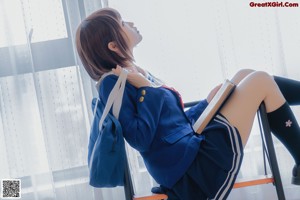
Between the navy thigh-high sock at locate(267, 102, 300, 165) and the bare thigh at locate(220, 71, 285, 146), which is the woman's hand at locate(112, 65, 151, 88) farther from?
the navy thigh-high sock at locate(267, 102, 300, 165)

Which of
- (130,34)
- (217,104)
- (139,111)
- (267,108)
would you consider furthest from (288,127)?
(130,34)

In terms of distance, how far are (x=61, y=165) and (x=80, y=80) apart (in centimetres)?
37

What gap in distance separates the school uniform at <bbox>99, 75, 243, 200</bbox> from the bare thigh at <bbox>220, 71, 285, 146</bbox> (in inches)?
1.3

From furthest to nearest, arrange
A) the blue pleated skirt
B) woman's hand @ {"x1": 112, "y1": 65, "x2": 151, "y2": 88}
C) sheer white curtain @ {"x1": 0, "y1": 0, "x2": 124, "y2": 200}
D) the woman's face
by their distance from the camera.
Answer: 1. sheer white curtain @ {"x1": 0, "y1": 0, "x2": 124, "y2": 200}
2. the woman's face
3. woman's hand @ {"x1": 112, "y1": 65, "x2": 151, "y2": 88}
4. the blue pleated skirt

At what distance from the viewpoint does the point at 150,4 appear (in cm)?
169

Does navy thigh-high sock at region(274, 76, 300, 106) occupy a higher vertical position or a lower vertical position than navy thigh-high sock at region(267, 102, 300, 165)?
higher

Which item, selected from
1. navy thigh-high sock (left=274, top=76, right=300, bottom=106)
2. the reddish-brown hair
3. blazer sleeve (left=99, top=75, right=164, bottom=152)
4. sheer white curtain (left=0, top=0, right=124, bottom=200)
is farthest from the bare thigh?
sheer white curtain (left=0, top=0, right=124, bottom=200)

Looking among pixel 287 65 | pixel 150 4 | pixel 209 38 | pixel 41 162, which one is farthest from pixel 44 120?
pixel 287 65

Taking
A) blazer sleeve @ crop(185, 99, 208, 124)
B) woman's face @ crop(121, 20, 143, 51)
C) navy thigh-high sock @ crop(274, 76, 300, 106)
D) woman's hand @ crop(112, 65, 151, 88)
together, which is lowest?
blazer sleeve @ crop(185, 99, 208, 124)

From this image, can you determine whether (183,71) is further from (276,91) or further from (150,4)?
(276,91)

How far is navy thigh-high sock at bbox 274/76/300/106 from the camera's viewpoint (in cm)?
121

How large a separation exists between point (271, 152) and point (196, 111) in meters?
0.32


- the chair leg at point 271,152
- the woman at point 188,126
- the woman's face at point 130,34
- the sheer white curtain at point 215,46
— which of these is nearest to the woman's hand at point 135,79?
the woman at point 188,126

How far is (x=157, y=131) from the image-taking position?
116 cm
